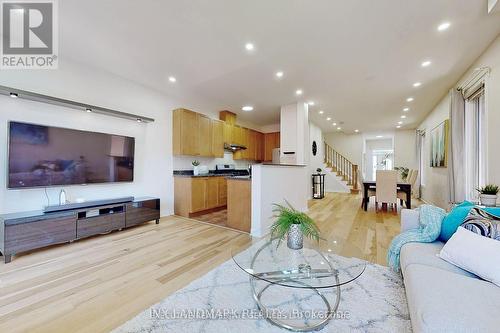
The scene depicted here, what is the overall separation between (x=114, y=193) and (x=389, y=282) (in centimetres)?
402

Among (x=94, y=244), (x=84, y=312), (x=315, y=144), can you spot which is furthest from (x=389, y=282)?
(x=315, y=144)

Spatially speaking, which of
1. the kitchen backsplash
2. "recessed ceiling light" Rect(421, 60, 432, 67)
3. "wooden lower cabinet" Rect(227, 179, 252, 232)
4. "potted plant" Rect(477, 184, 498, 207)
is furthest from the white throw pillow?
the kitchen backsplash

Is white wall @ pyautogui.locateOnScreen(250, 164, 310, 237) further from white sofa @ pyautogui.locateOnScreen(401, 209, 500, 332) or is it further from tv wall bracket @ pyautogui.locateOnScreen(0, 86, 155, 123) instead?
tv wall bracket @ pyautogui.locateOnScreen(0, 86, 155, 123)

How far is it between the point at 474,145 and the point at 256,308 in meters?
4.14

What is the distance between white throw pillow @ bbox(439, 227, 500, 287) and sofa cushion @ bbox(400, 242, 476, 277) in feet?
0.14

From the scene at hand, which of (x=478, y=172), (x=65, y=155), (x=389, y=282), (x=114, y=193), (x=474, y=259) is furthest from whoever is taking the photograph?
(x=114, y=193)

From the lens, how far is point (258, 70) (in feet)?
11.0

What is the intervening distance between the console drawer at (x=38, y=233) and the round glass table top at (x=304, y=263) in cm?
247

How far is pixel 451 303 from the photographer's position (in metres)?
1.00

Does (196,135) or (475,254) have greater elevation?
(196,135)

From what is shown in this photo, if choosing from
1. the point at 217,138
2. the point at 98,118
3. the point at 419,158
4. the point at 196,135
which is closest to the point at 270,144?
the point at 217,138

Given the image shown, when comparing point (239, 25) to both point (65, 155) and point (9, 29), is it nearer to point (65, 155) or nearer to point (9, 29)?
point (9, 29)

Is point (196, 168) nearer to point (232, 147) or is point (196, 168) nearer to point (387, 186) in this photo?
point (232, 147)

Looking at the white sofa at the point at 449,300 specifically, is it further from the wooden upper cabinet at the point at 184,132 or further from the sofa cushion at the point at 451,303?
the wooden upper cabinet at the point at 184,132
